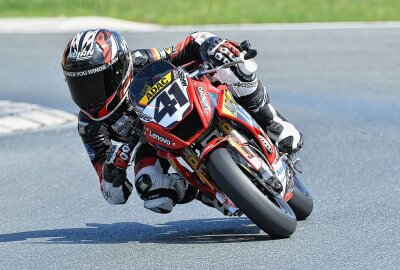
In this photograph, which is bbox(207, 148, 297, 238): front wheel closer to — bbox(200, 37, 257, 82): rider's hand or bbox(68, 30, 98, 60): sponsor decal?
bbox(200, 37, 257, 82): rider's hand

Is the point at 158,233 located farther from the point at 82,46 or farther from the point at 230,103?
the point at 82,46

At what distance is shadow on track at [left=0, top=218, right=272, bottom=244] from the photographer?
664 centimetres

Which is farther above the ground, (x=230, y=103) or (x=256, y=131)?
(x=230, y=103)

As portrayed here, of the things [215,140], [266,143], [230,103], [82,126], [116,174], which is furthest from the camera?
[82,126]

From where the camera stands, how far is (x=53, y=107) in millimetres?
13188

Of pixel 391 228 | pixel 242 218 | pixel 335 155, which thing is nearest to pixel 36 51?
pixel 335 155

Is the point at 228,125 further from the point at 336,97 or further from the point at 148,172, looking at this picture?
the point at 336,97

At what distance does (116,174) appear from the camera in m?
6.77

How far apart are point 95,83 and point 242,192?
1296 millimetres

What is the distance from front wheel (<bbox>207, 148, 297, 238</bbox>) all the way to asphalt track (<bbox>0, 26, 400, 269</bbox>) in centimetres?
17

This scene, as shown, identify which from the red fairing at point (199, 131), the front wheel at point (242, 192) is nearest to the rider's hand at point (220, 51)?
the red fairing at point (199, 131)

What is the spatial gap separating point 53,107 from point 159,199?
21.5ft

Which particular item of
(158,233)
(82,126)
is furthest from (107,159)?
(158,233)

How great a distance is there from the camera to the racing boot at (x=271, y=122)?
6.96m
